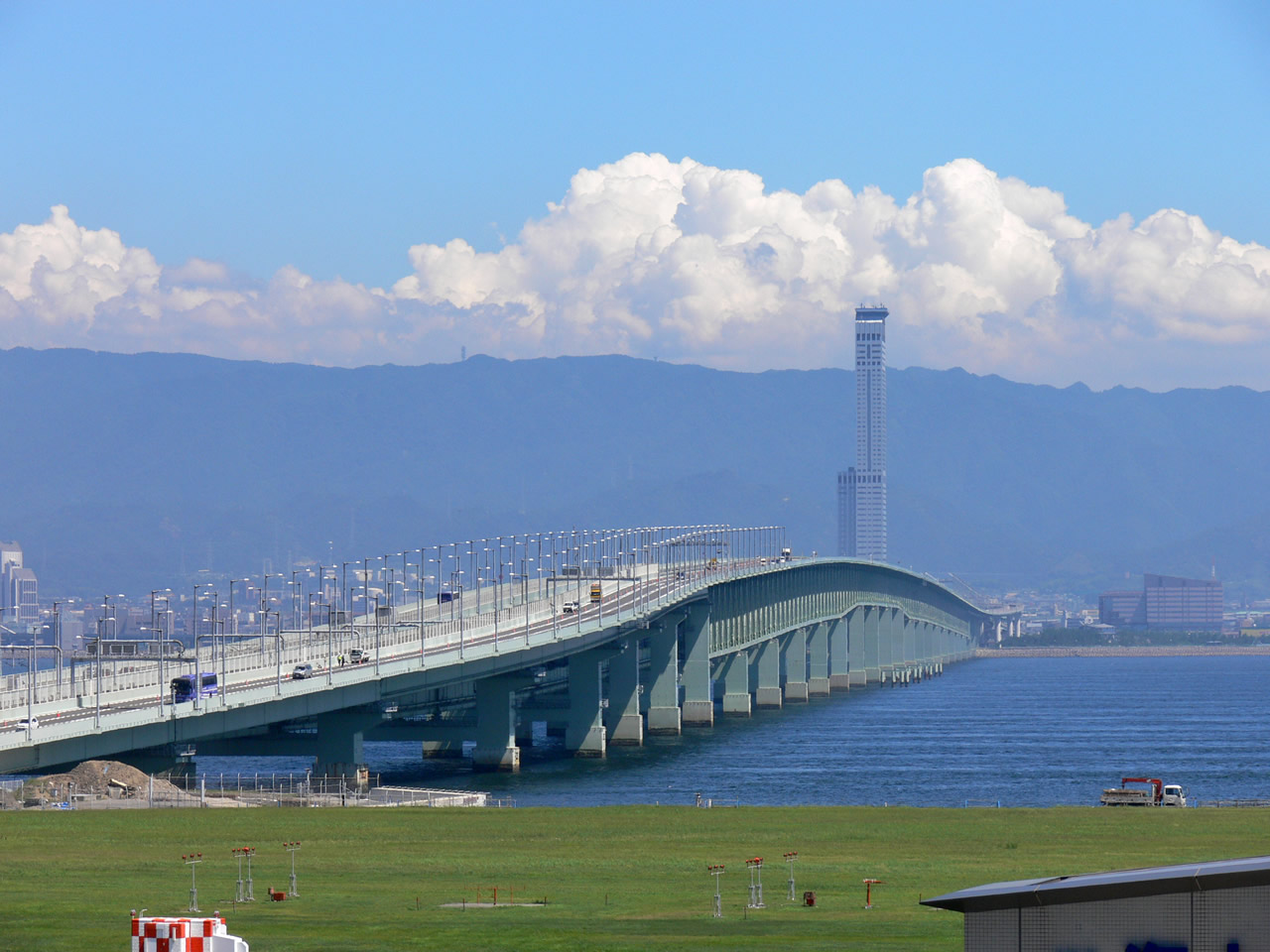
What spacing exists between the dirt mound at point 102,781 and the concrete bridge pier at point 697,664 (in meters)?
98.6

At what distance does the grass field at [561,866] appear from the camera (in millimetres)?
42531

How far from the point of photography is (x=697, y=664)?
195250 millimetres

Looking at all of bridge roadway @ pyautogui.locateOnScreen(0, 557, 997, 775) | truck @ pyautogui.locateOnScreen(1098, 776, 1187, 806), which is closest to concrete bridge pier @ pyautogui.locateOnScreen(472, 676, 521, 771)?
bridge roadway @ pyautogui.locateOnScreen(0, 557, 997, 775)

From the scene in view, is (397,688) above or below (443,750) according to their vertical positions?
above

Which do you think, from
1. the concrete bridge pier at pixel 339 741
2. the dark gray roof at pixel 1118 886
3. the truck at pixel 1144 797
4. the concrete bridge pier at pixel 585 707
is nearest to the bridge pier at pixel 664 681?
the concrete bridge pier at pixel 585 707

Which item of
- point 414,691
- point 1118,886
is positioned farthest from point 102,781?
point 1118,886

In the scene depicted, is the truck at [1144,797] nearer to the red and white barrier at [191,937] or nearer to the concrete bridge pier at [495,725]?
the concrete bridge pier at [495,725]

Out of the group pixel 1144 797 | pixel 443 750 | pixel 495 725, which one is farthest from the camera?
pixel 443 750

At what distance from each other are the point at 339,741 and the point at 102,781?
2512 cm

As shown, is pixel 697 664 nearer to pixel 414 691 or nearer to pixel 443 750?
pixel 443 750

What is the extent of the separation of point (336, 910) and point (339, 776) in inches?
2657

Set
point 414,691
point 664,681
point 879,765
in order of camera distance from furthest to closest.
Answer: point 664,681, point 879,765, point 414,691

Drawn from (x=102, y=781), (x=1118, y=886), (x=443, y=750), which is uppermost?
(x=1118, y=886)

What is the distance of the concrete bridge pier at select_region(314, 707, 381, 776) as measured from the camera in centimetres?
11575
